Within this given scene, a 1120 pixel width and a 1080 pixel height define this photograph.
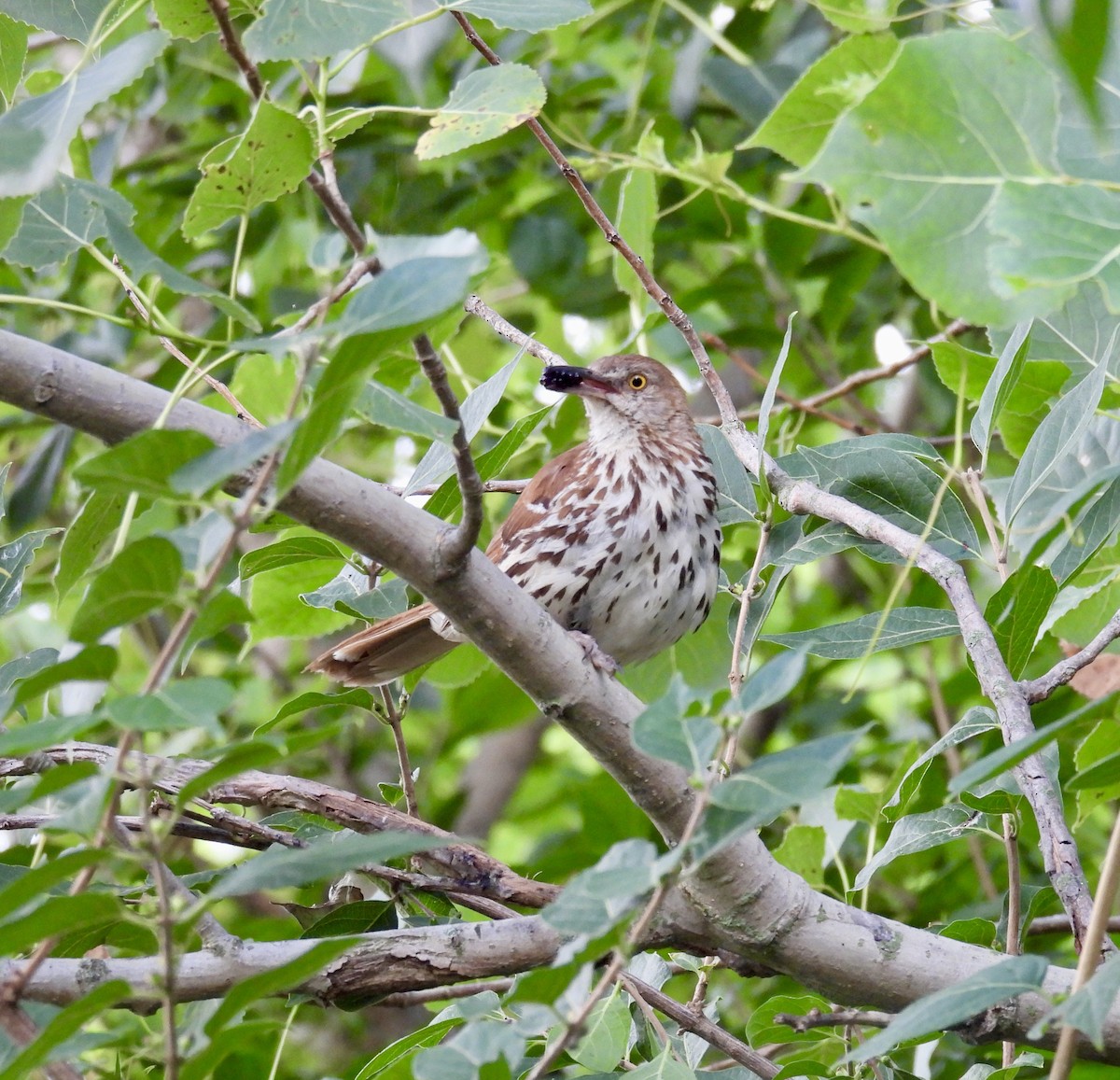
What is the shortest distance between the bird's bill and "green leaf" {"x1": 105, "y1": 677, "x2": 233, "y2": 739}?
2.45m

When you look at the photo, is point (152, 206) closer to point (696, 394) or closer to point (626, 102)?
point (626, 102)

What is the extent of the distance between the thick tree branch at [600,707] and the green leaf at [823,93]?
2.18 ft

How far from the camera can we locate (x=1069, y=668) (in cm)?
203

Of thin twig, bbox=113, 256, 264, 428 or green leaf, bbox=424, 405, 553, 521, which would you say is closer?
thin twig, bbox=113, 256, 264, 428

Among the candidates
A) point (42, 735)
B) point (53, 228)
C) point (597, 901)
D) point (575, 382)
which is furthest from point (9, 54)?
point (575, 382)

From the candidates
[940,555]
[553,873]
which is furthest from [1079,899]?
[553,873]

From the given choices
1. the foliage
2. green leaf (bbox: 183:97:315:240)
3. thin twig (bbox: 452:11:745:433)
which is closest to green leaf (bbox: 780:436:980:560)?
the foliage

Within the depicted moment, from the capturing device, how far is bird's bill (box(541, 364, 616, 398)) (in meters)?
3.70

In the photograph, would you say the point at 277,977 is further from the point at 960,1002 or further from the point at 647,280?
the point at 647,280

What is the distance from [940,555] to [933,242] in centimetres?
102

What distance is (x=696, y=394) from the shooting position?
20.5 feet

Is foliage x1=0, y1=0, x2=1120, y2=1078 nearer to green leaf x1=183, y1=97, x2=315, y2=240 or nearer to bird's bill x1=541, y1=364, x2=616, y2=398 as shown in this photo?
green leaf x1=183, y1=97, x2=315, y2=240

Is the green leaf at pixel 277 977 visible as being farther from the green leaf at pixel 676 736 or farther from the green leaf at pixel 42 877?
the green leaf at pixel 676 736

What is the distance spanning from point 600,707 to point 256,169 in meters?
0.87
